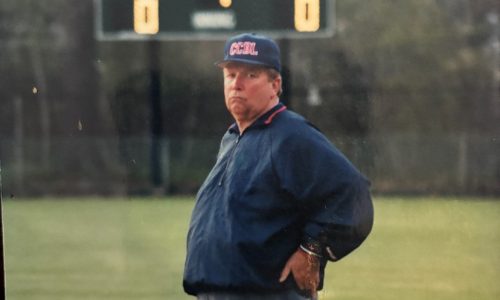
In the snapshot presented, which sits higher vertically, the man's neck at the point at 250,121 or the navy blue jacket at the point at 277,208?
the man's neck at the point at 250,121

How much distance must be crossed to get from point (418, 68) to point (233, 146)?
26.1 ft

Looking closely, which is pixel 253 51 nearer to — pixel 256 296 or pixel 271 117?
pixel 271 117

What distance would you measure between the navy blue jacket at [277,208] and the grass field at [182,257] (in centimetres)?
90

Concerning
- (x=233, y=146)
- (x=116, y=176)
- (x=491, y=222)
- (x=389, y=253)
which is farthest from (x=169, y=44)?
(x=116, y=176)

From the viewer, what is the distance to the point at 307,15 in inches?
122

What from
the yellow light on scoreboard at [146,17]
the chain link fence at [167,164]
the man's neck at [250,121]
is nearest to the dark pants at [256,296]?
the man's neck at [250,121]

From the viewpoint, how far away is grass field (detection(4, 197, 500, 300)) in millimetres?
4203

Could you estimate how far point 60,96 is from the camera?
10.4 metres

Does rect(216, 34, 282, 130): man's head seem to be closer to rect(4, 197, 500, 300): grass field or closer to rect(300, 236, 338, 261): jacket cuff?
rect(300, 236, 338, 261): jacket cuff

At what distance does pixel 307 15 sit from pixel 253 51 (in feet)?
2.94

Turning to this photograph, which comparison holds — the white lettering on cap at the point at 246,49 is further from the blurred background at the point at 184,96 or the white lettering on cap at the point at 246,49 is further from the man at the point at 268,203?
the blurred background at the point at 184,96

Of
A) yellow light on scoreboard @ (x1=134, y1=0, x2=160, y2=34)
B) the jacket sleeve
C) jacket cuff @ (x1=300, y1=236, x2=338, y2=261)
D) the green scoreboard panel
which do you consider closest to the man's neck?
the jacket sleeve

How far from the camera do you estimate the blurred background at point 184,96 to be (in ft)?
19.2

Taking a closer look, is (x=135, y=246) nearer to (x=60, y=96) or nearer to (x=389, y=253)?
(x=389, y=253)
